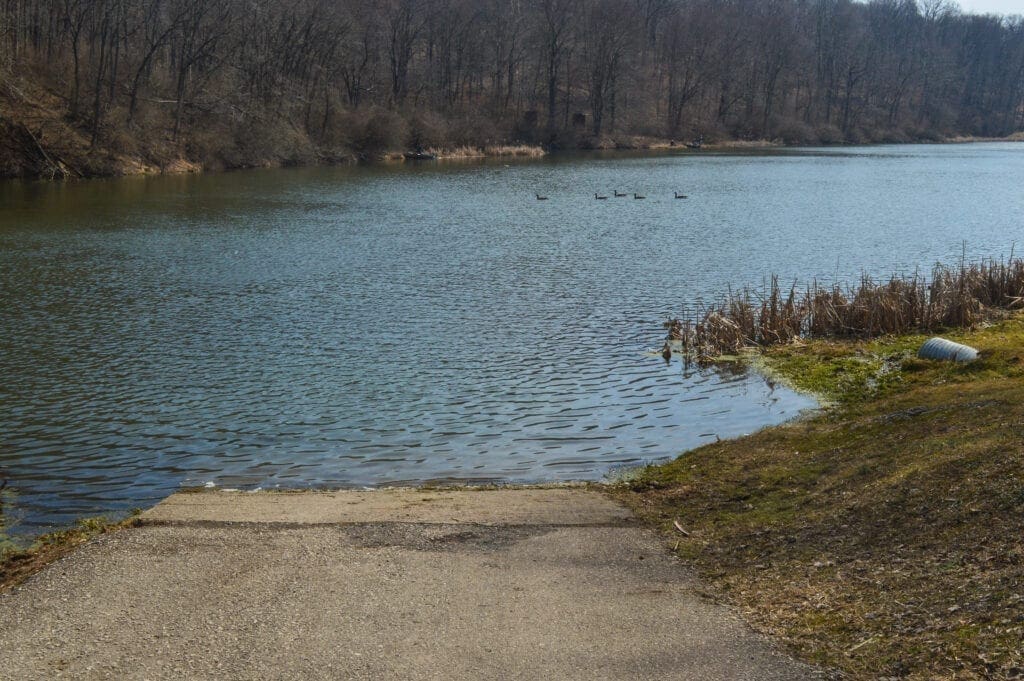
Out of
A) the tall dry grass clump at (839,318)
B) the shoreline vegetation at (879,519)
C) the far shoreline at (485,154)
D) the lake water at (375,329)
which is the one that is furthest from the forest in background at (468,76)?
the shoreline vegetation at (879,519)

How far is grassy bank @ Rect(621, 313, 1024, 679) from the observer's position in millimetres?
5891

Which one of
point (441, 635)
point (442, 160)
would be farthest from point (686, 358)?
point (442, 160)

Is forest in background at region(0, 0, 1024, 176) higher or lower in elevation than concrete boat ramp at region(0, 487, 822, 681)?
higher

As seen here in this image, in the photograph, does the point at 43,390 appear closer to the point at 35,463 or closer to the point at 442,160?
the point at 35,463

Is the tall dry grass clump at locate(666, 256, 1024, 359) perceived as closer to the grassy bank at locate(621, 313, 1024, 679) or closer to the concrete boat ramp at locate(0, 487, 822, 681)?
the grassy bank at locate(621, 313, 1024, 679)

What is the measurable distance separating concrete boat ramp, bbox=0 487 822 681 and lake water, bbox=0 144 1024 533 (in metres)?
2.60

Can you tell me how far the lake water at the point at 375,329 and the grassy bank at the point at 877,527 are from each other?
2.30m

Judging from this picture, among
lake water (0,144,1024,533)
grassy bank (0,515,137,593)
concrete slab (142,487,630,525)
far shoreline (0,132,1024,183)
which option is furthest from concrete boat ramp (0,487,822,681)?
Result: far shoreline (0,132,1024,183)

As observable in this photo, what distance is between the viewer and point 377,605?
709cm

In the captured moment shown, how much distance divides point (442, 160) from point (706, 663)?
78.0 meters

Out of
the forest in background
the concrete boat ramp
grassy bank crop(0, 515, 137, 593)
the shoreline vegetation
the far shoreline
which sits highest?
the forest in background

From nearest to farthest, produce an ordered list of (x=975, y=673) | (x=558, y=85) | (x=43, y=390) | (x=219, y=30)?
(x=975, y=673), (x=43, y=390), (x=219, y=30), (x=558, y=85)

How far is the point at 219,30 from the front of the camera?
75.2 metres

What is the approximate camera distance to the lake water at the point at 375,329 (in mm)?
12367
